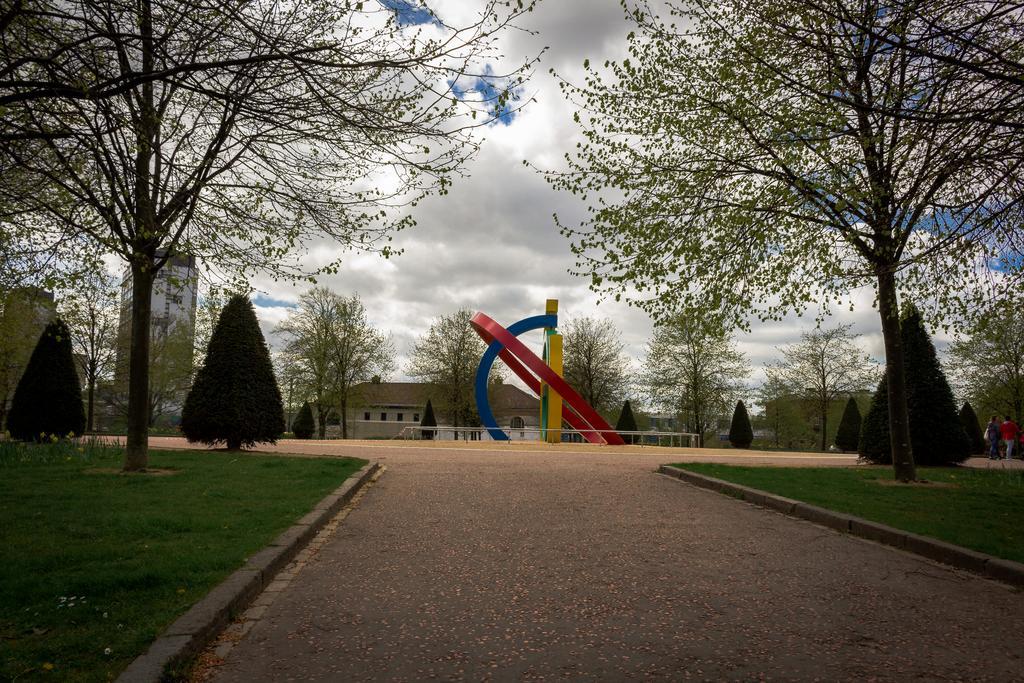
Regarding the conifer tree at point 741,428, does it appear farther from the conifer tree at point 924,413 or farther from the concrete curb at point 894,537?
the concrete curb at point 894,537

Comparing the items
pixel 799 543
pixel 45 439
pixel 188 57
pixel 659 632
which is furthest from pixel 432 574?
pixel 45 439

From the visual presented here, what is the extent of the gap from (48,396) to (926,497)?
22.5m

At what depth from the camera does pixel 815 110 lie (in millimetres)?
10875

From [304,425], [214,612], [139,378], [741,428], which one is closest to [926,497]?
[214,612]

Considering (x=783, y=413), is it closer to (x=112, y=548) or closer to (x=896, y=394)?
(x=896, y=394)

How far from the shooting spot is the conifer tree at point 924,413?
17.6m

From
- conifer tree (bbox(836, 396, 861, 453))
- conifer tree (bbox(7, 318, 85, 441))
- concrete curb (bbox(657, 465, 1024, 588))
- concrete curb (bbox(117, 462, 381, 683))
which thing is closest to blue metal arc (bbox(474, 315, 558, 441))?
conifer tree (bbox(7, 318, 85, 441))

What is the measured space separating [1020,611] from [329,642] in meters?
5.01

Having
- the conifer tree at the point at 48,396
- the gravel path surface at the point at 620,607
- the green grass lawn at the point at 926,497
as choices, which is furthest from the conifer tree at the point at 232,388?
the green grass lawn at the point at 926,497

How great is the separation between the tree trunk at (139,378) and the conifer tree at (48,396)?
30.8 feet

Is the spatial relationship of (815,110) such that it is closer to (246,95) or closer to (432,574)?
(246,95)

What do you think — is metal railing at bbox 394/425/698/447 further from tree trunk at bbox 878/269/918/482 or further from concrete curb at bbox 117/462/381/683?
concrete curb at bbox 117/462/381/683

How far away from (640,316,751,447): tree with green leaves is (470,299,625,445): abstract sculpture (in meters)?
16.8

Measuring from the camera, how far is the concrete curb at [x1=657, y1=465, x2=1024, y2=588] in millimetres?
6211
